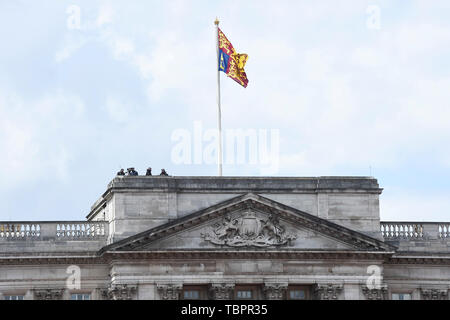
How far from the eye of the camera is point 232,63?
81688 mm

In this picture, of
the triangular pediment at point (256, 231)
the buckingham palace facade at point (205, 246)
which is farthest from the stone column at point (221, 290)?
the triangular pediment at point (256, 231)

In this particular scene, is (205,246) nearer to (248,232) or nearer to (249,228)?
(248,232)

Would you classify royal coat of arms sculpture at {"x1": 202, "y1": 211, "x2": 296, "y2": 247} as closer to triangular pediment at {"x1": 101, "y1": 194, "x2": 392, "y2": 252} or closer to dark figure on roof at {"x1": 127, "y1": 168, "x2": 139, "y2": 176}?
triangular pediment at {"x1": 101, "y1": 194, "x2": 392, "y2": 252}

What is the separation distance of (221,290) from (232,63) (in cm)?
1542

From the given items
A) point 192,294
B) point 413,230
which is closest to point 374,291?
point 413,230

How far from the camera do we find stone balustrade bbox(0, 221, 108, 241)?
74750 millimetres

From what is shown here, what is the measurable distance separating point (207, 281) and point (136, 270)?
3.94 m

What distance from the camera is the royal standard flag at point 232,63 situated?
8138 cm

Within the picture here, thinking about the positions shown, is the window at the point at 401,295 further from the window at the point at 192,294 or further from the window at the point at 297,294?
the window at the point at 192,294

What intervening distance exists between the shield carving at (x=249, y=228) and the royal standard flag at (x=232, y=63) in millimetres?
10431

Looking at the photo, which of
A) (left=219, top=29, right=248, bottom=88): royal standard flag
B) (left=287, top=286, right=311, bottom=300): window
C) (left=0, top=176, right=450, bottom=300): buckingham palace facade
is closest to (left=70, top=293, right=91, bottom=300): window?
(left=0, top=176, right=450, bottom=300): buckingham palace facade

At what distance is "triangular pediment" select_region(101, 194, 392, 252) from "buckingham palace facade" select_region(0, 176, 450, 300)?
0.18 feet

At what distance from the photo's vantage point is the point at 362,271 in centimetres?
7512
